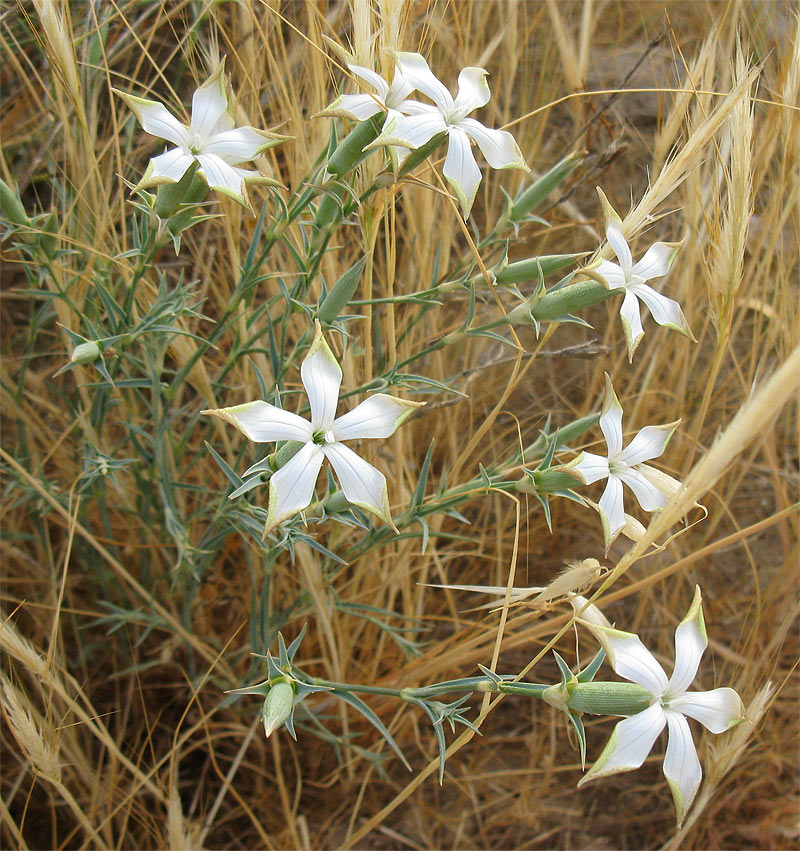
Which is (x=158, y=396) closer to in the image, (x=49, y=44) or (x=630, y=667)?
(x=49, y=44)

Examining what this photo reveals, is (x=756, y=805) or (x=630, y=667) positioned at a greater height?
(x=630, y=667)

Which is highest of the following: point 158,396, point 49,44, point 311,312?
point 49,44

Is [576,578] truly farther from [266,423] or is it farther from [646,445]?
[266,423]

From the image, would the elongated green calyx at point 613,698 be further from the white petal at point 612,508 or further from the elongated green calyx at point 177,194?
the elongated green calyx at point 177,194

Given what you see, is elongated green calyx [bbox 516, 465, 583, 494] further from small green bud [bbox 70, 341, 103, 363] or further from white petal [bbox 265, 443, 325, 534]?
small green bud [bbox 70, 341, 103, 363]

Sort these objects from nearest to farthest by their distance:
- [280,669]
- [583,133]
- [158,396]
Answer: [280,669] → [158,396] → [583,133]

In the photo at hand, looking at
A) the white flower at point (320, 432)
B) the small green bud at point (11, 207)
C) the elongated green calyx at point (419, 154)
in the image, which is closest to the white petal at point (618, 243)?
the elongated green calyx at point (419, 154)

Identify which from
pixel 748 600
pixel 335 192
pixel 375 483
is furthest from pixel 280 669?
pixel 748 600
